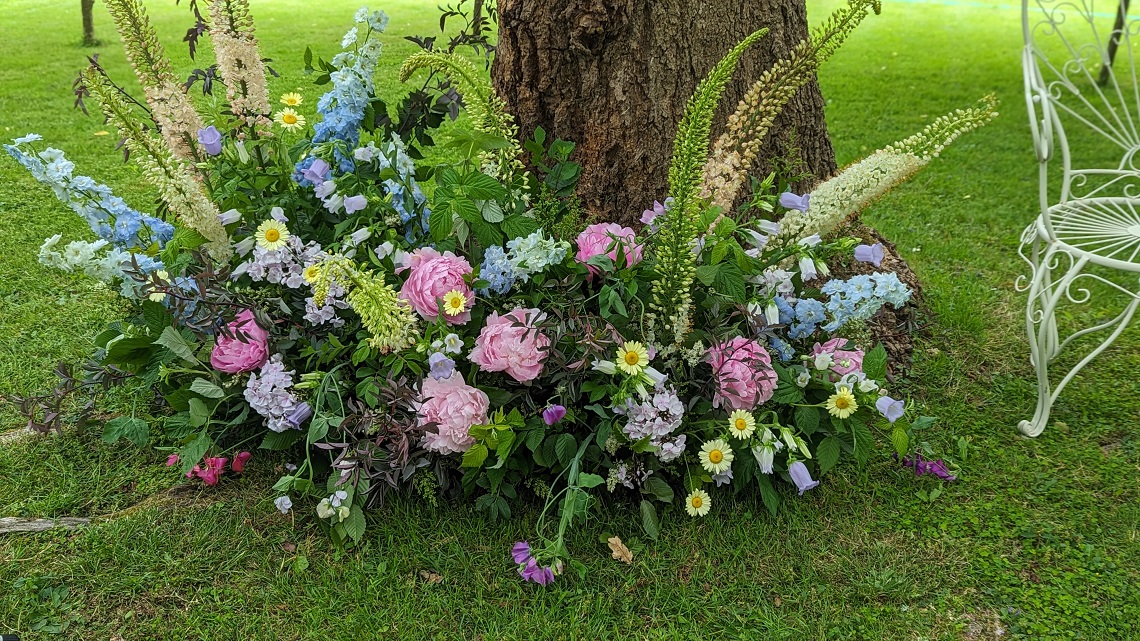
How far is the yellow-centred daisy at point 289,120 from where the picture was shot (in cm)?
221

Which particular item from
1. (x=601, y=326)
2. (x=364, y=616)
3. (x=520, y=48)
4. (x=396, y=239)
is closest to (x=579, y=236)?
(x=601, y=326)

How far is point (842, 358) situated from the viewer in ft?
6.78

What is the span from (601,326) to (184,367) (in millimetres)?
1092

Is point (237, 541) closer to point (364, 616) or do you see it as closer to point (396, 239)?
point (364, 616)

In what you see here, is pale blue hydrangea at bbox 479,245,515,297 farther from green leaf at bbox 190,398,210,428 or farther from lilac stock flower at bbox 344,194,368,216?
green leaf at bbox 190,398,210,428

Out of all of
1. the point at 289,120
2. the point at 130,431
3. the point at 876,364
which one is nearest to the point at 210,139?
the point at 289,120

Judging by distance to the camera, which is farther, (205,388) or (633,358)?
(205,388)

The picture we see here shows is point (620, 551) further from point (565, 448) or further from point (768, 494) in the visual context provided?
point (768, 494)

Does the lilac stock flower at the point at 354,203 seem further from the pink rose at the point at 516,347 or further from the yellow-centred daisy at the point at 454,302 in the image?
the pink rose at the point at 516,347

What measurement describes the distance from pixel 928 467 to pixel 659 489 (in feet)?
2.70

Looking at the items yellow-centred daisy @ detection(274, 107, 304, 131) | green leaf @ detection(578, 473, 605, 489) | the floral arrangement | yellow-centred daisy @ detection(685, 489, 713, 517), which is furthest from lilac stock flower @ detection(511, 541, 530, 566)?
yellow-centred daisy @ detection(274, 107, 304, 131)

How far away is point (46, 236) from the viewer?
3.64 m

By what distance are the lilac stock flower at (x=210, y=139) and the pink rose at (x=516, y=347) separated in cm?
93

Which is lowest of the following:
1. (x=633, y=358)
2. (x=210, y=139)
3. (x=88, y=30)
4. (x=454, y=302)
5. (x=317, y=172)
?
(x=633, y=358)
